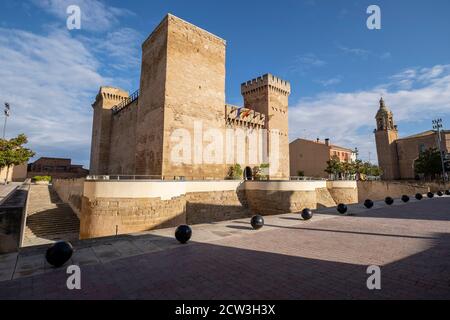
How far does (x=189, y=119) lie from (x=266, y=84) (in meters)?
17.1

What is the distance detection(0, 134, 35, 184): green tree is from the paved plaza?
19.7m

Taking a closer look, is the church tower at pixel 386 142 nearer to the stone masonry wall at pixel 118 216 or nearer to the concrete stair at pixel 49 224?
the stone masonry wall at pixel 118 216

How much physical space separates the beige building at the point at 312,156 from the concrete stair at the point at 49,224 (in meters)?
44.1

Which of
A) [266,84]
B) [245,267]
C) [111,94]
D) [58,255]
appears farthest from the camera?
[111,94]

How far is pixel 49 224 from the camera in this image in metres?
19.5

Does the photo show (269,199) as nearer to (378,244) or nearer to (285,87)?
(378,244)

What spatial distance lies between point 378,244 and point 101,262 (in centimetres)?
811

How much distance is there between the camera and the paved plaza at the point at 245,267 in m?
4.33

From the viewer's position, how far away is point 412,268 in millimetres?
5355

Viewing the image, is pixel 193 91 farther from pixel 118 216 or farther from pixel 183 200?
pixel 118 216

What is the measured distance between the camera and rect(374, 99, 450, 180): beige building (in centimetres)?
5522

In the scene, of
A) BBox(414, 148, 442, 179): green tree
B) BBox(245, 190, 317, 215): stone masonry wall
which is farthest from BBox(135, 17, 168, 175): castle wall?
BBox(414, 148, 442, 179): green tree

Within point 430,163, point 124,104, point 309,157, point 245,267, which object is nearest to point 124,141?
point 124,104
